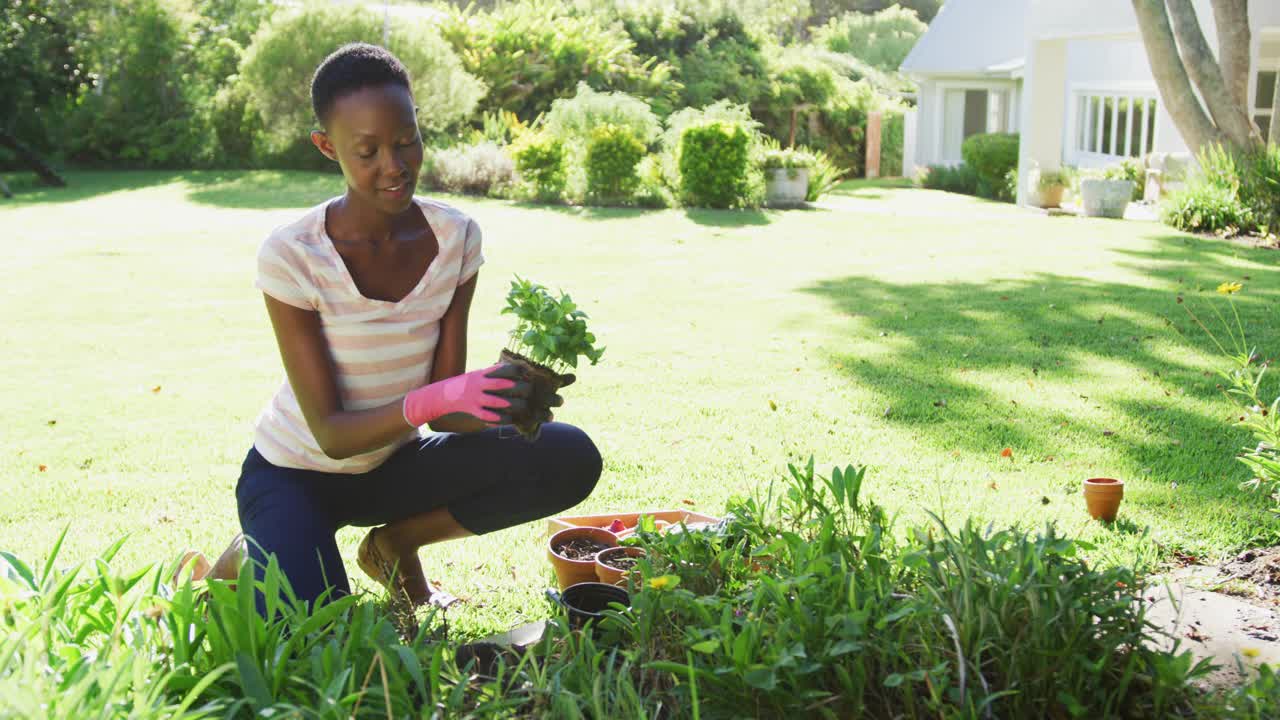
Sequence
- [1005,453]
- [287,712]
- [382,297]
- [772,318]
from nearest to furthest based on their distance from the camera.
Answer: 1. [287,712]
2. [382,297]
3. [1005,453]
4. [772,318]

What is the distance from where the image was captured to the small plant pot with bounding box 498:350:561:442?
253 centimetres

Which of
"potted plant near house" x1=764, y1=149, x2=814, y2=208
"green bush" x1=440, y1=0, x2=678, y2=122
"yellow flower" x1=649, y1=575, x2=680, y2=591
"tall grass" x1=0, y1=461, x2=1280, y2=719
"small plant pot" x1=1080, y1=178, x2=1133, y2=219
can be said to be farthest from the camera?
"green bush" x1=440, y1=0, x2=678, y2=122

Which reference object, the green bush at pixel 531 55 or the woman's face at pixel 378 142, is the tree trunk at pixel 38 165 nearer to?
the green bush at pixel 531 55

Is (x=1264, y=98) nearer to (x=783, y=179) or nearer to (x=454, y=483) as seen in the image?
(x=783, y=179)

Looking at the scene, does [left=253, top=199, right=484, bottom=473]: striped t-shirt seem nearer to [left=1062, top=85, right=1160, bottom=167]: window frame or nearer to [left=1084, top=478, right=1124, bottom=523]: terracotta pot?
[left=1084, top=478, right=1124, bottom=523]: terracotta pot

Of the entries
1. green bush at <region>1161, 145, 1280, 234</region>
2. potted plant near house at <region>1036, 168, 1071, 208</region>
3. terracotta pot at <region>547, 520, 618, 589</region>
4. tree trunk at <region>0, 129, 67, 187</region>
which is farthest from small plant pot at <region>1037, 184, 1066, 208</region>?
tree trunk at <region>0, 129, 67, 187</region>

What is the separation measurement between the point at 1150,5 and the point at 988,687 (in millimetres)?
12652

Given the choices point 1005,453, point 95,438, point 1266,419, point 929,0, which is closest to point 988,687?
point 1266,419

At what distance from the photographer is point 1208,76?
12.6 m

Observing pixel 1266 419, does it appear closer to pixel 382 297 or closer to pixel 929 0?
pixel 382 297

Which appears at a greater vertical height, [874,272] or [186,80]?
[186,80]

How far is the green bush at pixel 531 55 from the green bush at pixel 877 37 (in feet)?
69.5

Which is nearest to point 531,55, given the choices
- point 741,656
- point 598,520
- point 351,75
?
point 598,520

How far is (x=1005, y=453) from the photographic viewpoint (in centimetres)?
449
